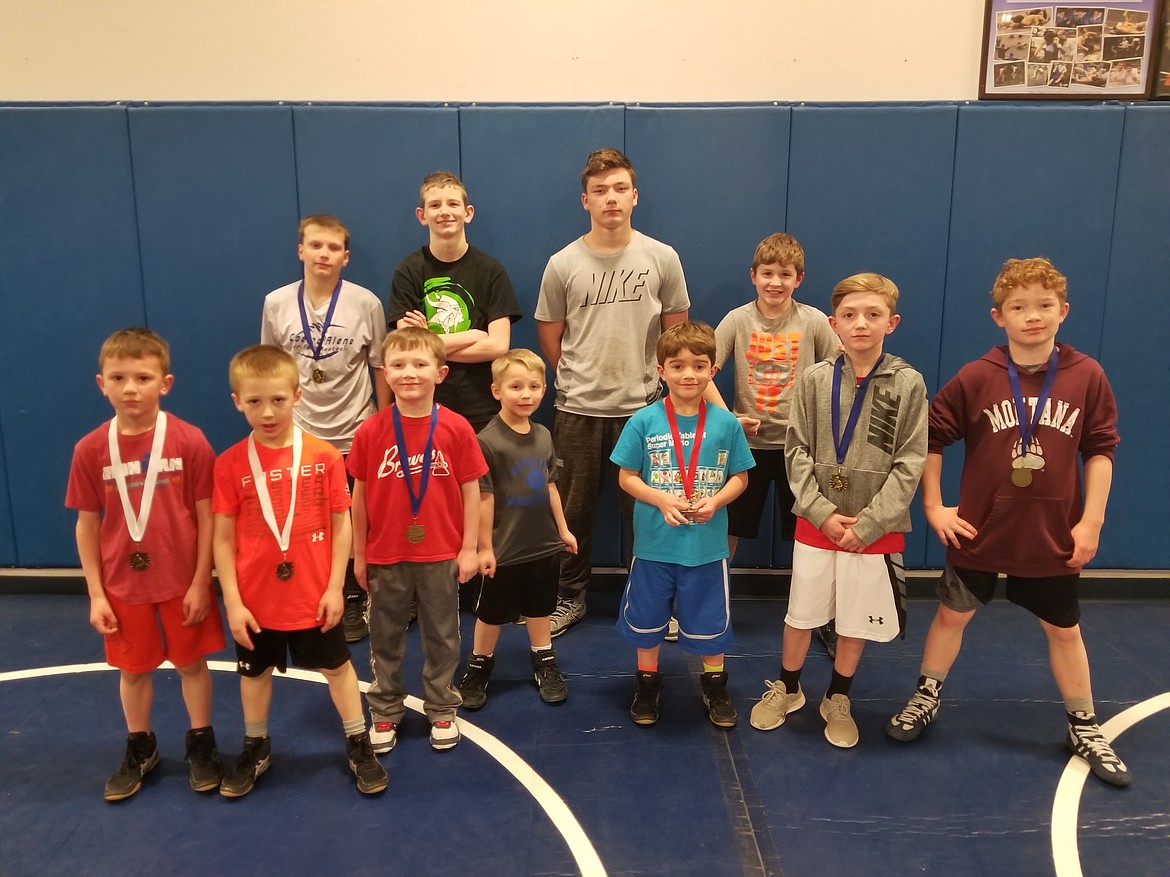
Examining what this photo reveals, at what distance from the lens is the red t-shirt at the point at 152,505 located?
2.50 metres

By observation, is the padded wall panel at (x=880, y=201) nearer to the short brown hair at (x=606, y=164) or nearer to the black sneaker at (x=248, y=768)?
the short brown hair at (x=606, y=164)

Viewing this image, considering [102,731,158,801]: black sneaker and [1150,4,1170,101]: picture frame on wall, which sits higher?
[1150,4,1170,101]: picture frame on wall

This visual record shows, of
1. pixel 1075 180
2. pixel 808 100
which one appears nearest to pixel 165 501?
pixel 808 100

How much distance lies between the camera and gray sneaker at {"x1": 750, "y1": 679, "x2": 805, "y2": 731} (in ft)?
9.98

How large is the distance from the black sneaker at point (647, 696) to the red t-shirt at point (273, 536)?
1.28 meters

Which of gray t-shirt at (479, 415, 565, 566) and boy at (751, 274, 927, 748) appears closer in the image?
boy at (751, 274, 927, 748)

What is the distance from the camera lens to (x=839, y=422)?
2.87 metres

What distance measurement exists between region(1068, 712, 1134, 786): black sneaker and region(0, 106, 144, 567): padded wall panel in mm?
4650

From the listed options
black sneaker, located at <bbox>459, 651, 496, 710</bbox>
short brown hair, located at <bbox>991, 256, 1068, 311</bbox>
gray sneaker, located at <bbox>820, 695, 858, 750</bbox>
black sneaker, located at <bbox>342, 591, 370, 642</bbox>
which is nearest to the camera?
short brown hair, located at <bbox>991, 256, 1068, 311</bbox>

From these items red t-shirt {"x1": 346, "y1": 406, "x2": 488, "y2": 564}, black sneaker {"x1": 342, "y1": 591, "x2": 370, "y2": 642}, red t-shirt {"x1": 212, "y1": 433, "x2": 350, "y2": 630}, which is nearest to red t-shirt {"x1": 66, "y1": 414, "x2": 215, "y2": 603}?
red t-shirt {"x1": 212, "y1": 433, "x2": 350, "y2": 630}

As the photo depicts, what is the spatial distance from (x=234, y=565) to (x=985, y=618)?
11.6 ft

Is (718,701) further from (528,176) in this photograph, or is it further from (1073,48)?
(1073,48)

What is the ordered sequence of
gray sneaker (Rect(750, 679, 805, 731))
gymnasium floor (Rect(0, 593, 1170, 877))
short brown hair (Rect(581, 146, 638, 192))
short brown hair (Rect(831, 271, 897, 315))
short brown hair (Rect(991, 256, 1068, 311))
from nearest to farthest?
gymnasium floor (Rect(0, 593, 1170, 877)) → short brown hair (Rect(991, 256, 1068, 311)) → short brown hair (Rect(831, 271, 897, 315)) → gray sneaker (Rect(750, 679, 805, 731)) → short brown hair (Rect(581, 146, 638, 192))

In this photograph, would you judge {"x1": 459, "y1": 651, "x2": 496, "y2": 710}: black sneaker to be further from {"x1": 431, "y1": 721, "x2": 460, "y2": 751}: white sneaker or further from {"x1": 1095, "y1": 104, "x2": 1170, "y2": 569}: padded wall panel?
{"x1": 1095, "y1": 104, "x2": 1170, "y2": 569}: padded wall panel
